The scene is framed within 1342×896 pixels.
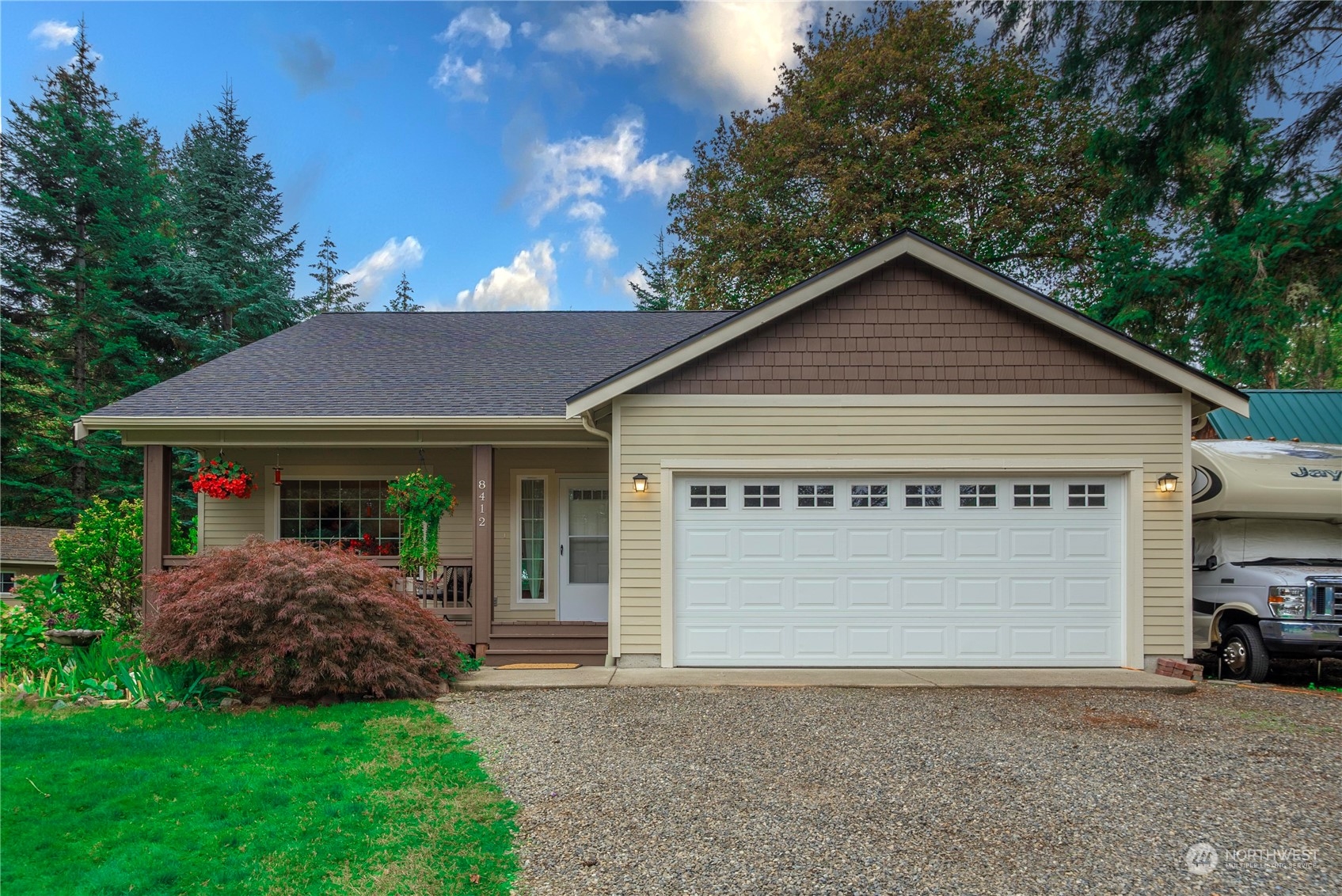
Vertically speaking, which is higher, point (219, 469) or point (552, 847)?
point (219, 469)

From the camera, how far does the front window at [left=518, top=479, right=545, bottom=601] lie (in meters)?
10.2

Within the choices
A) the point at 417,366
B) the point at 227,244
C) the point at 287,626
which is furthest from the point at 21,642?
the point at 227,244

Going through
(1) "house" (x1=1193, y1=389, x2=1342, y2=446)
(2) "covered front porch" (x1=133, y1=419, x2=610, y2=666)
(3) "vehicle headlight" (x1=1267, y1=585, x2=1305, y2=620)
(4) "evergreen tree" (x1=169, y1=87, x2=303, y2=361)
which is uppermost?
(4) "evergreen tree" (x1=169, y1=87, x2=303, y2=361)

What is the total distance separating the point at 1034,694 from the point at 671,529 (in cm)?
389

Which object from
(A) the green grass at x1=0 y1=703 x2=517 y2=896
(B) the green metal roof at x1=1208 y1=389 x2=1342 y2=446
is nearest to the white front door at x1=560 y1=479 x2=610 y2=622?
(A) the green grass at x1=0 y1=703 x2=517 y2=896

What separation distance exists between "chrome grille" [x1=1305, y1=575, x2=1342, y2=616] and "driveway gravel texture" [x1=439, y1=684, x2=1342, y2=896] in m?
1.34

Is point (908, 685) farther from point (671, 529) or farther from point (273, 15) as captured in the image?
point (273, 15)

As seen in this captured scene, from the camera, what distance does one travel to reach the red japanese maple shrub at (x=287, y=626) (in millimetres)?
6148

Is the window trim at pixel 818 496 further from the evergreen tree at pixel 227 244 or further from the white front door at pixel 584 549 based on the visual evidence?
the evergreen tree at pixel 227 244

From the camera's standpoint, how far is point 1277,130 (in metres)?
9.40

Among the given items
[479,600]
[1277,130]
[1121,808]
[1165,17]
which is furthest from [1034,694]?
[1277,130]

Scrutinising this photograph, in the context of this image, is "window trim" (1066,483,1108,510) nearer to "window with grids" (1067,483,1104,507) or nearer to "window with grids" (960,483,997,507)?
"window with grids" (1067,483,1104,507)

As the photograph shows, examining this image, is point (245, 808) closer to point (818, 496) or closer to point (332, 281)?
point (818, 496)

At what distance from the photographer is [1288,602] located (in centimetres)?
776
